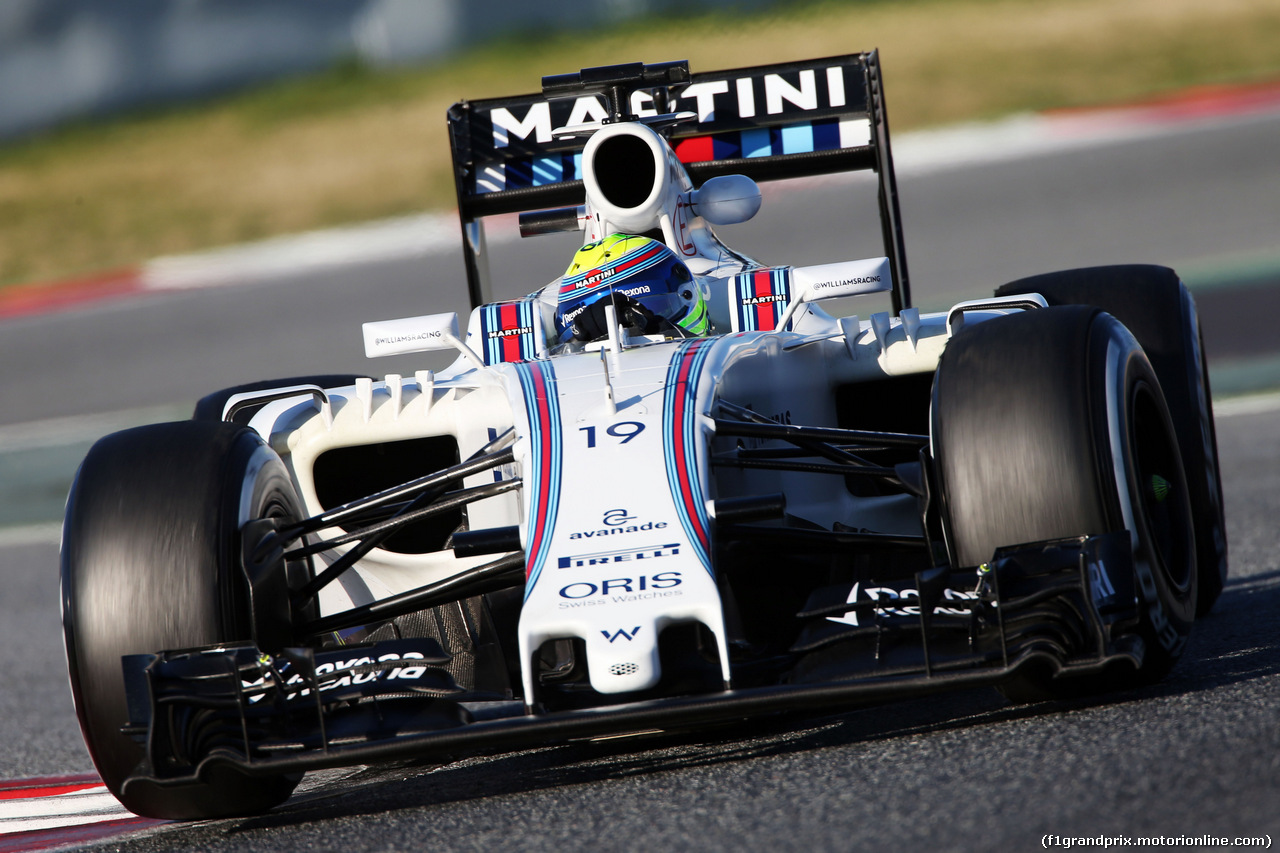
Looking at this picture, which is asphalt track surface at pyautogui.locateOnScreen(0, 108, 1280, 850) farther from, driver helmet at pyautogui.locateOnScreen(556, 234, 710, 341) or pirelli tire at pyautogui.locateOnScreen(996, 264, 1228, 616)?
driver helmet at pyautogui.locateOnScreen(556, 234, 710, 341)

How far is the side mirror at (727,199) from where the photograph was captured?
5789 millimetres

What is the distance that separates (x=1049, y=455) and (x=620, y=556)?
100 centimetres

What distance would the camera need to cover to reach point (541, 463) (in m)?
4.07

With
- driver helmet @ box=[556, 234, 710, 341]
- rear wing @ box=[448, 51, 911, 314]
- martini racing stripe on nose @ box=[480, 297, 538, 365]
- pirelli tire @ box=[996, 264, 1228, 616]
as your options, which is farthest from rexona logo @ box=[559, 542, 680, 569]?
rear wing @ box=[448, 51, 911, 314]

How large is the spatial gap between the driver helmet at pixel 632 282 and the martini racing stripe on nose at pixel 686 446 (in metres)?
0.55

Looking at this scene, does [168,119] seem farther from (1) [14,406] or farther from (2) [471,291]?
(2) [471,291]

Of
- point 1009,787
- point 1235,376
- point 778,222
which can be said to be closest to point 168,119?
point 778,222

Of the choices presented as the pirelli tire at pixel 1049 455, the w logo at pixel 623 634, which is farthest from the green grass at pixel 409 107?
the w logo at pixel 623 634

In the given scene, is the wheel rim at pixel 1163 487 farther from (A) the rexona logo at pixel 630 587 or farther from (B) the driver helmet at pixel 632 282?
(B) the driver helmet at pixel 632 282

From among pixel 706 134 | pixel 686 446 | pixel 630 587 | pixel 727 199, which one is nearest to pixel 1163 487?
pixel 686 446

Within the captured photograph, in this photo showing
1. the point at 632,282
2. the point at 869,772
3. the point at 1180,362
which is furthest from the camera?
the point at 1180,362

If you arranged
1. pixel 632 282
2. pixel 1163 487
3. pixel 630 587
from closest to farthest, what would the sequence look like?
pixel 630 587 → pixel 1163 487 → pixel 632 282

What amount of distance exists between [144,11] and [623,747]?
18416 mm

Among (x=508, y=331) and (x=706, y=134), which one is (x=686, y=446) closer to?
(x=508, y=331)
